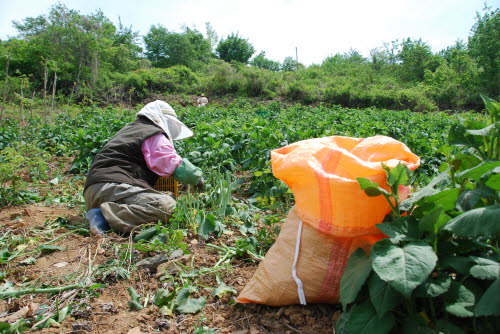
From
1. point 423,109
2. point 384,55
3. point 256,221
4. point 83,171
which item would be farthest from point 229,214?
point 384,55

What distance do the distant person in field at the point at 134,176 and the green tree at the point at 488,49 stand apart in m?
27.7

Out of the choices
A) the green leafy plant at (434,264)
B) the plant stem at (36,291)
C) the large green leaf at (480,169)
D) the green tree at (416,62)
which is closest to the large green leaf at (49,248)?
the plant stem at (36,291)

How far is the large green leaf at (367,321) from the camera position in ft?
4.09

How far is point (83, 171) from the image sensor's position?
5.35m

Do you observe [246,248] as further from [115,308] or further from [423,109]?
[423,109]

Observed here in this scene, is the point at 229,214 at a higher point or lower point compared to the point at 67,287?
Answer: higher

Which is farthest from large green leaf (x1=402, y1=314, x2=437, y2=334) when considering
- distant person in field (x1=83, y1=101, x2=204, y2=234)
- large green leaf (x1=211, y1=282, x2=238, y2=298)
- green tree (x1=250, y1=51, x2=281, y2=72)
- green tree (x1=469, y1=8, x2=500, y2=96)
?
green tree (x1=250, y1=51, x2=281, y2=72)

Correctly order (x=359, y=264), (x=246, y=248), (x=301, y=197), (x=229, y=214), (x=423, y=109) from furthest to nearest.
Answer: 1. (x=423, y=109)
2. (x=229, y=214)
3. (x=246, y=248)
4. (x=301, y=197)
5. (x=359, y=264)

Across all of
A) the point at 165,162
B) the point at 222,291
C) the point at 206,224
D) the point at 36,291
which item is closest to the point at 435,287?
the point at 222,291

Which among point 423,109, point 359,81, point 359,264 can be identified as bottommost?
point 359,264

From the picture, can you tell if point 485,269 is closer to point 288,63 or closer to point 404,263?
point 404,263

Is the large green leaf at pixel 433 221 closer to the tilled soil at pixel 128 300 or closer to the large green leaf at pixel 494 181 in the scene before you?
the large green leaf at pixel 494 181

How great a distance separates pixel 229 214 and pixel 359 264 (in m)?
1.78

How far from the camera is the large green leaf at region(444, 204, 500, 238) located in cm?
→ 109
